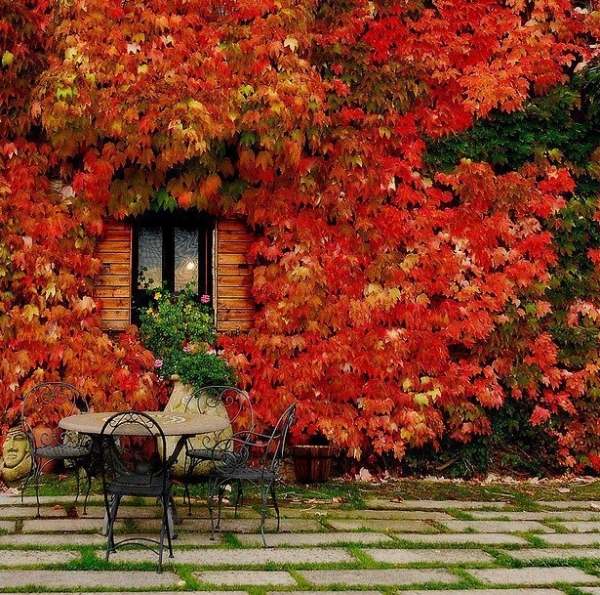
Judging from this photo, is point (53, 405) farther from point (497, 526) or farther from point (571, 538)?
point (571, 538)

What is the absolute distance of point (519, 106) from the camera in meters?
7.56

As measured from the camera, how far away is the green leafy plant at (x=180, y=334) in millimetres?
6949

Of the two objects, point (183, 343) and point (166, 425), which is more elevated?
point (183, 343)

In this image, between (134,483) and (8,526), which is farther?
(8,526)

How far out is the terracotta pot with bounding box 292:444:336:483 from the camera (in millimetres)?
6719

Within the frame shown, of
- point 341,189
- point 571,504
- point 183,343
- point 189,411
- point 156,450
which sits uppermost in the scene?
point 341,189

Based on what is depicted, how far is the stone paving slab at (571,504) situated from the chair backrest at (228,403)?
273 cm

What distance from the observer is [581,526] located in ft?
18.1

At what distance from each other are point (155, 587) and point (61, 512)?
1.86 meters

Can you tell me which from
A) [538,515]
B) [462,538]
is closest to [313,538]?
[462,538]

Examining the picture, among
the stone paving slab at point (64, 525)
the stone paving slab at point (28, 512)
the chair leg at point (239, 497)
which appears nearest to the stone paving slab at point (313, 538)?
the chair leg at point (239, 497)

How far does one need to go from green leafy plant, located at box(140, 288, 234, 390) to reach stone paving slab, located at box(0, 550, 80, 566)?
106 inches

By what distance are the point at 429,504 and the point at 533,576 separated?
1843mm

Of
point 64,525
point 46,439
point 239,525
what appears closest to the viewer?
point 64,525
